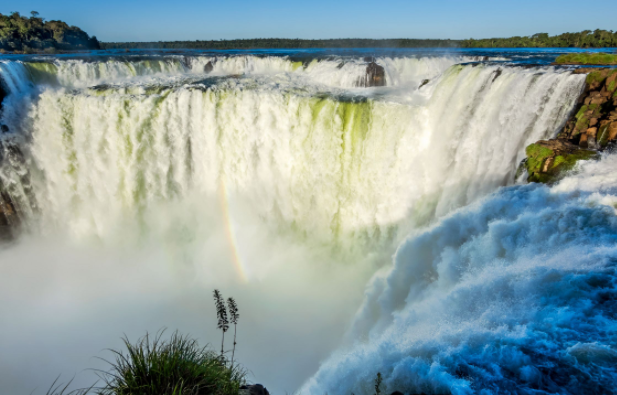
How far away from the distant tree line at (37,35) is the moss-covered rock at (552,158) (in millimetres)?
49373

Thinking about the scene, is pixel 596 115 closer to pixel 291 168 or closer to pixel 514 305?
pixel 514 305

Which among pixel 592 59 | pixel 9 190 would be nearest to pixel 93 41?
pixel 9 190

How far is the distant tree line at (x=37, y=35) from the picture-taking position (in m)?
42.1

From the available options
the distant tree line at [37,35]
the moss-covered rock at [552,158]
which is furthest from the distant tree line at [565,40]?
the distant tree line at [37,35]

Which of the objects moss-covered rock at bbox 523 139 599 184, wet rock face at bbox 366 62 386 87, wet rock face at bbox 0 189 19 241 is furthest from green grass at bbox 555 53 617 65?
wet rock face at bbox 0 189 19 241

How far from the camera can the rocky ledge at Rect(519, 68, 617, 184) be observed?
575 centimetres

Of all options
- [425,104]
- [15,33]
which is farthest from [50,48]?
[425,104]

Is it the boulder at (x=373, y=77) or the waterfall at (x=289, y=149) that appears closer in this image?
the waterfall at (x=289, y=149)

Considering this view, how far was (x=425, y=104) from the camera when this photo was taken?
970cm

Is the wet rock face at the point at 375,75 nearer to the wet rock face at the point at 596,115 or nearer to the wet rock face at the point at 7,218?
the wet rock face at the point at 596,115

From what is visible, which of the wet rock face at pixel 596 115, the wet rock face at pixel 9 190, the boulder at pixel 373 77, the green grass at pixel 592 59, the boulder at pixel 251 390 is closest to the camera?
the boulder at pixel 251 390

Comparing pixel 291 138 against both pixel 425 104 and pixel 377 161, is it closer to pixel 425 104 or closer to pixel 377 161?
pixel 377 161

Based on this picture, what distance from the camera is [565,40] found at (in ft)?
86.9

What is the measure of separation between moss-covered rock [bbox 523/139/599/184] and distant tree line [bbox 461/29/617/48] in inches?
924
